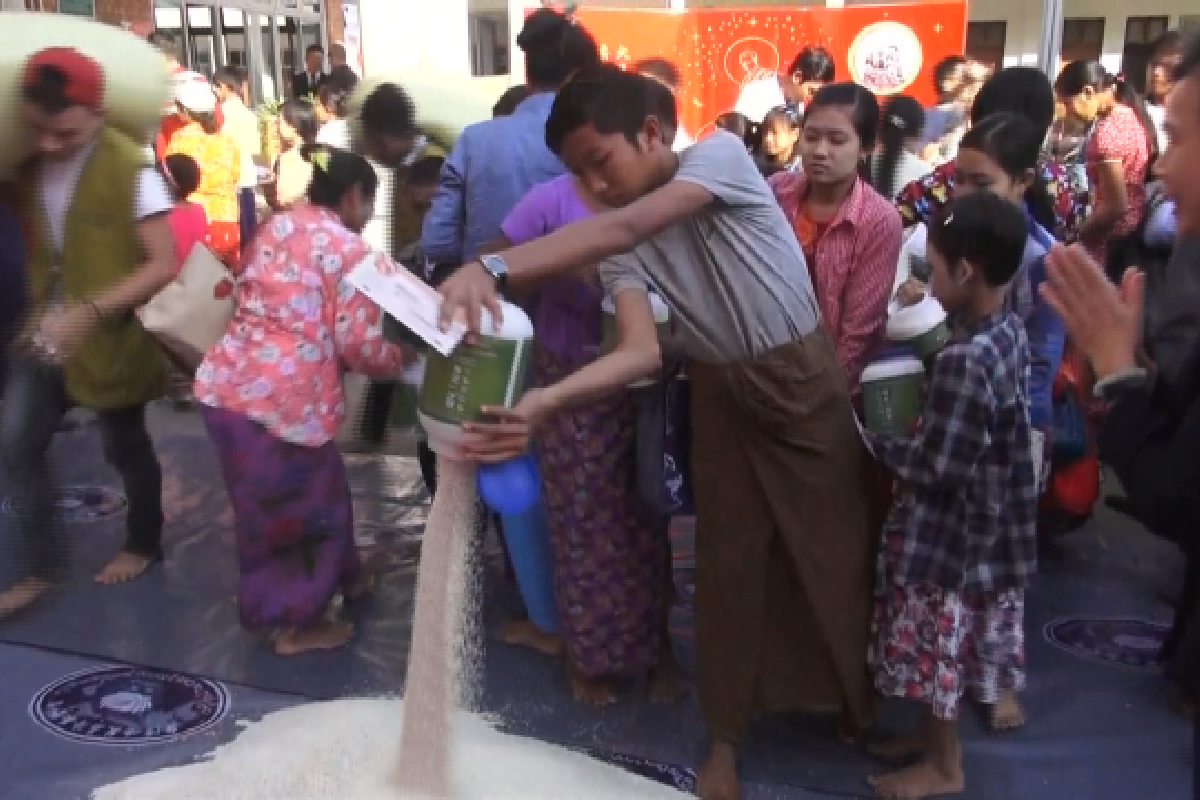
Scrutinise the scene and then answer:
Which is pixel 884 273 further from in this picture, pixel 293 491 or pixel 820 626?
pixel 293 491

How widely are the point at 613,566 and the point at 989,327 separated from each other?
82 cm

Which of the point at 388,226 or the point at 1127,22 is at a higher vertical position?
the point at 1127,22

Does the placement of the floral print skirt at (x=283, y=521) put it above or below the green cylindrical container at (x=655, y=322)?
below

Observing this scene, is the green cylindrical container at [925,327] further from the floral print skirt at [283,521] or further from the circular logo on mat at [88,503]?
the circular logo on mat at [88,503]

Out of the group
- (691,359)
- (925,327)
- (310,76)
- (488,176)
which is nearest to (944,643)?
(925,327)

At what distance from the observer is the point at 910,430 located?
171 centimetres

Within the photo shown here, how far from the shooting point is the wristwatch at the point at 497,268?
140 cm

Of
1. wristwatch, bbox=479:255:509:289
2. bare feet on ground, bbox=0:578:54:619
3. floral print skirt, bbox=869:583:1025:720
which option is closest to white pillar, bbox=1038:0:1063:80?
floral print skirt, bbox=869:583:1025:720

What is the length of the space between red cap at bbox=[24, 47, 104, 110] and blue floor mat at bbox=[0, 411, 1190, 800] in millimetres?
1115

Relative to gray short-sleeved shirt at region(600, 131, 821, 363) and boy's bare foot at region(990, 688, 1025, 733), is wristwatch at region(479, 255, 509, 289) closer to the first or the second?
gray short-sleeved shirt at region(600, 131, 821, 363)

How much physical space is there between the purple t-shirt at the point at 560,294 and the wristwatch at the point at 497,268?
45 centimetres

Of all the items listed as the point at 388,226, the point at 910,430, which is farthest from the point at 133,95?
the point at 910,430

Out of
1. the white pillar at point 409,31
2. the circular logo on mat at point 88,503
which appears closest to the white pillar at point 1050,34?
the white pillar at point 409,31

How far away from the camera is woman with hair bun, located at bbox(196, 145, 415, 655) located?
2062 mm
